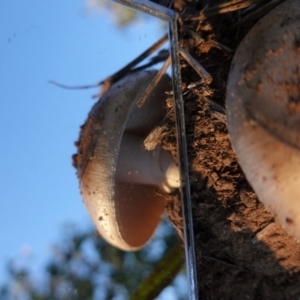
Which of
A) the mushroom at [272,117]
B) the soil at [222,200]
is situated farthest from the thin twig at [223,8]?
the mushroom at [272,117]

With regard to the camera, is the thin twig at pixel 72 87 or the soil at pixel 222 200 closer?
the soil at pixel 222 200

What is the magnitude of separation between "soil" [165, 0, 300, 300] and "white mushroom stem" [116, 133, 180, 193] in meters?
0.06

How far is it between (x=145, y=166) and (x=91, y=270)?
31 cm

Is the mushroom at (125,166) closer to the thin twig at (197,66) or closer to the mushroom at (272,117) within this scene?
the thin twig at (197,66)

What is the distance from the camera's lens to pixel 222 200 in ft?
3.73

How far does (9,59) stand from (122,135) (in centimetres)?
40

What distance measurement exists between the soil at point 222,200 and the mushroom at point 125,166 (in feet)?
0.25

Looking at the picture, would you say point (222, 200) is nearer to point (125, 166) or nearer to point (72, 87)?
A: point (125, 166)

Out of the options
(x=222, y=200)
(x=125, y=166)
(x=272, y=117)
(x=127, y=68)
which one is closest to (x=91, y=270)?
(x=125, y=166)

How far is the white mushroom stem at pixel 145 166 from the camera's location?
49.6 inches

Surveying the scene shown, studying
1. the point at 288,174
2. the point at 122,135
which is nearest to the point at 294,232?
the point at 288,174

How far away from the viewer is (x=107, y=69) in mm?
1422

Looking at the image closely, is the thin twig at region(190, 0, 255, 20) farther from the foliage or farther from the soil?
the foliage

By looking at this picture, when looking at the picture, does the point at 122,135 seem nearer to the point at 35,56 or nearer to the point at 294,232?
the point at 35,56
